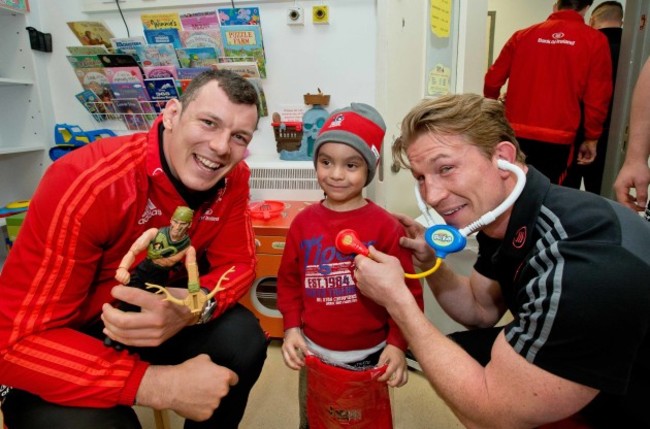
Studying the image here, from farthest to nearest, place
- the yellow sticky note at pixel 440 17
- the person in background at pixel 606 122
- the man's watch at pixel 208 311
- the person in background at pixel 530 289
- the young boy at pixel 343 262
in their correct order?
the person in background at pixel 606 122, the yellow sticky note at pixel 440 17, the young boy at pixel 343 262, the man's watch at pixel 208 311, the person in background at pixel 530 289

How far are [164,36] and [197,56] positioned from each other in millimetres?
186

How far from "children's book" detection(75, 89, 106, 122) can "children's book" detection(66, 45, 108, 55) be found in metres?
0.19

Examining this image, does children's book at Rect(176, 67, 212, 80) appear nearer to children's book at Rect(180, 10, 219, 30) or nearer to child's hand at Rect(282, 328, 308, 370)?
children's book at Rect(180, 10, 219, 30)

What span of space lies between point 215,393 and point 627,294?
749 millimetres

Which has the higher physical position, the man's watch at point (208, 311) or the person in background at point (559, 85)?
the person in background at point (559, 85)

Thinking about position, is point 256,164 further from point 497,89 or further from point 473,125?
point 497,89

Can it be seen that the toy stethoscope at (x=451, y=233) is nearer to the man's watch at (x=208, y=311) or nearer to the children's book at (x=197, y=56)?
the man's watch at (x=208, y=311)

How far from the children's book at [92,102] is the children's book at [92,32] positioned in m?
0.24

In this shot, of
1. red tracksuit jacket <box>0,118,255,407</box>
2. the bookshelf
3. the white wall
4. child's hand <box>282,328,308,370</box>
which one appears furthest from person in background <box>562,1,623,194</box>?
the bookshelf

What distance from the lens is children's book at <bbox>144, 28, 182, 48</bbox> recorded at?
6.13 ft

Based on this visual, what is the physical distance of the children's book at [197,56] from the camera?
184 centimetres

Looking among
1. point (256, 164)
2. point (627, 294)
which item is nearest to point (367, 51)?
point (256, 164)

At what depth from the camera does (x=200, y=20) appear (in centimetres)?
183

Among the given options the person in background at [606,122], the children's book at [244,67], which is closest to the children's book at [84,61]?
the children's book at [244,67]
